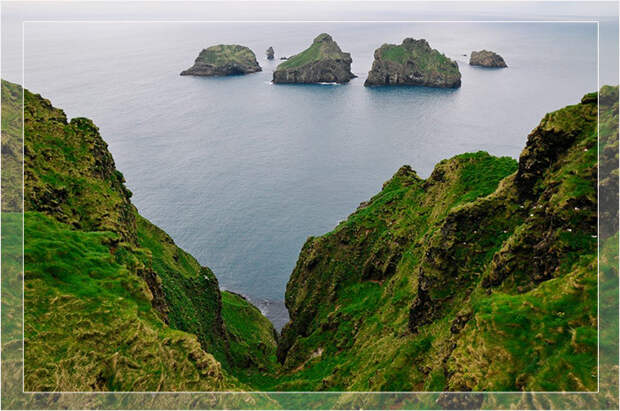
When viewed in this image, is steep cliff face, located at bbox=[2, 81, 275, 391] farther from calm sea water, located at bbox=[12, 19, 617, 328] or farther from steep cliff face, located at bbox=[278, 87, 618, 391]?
calm sea water, located at bbox=[12, 19, 617, 328]

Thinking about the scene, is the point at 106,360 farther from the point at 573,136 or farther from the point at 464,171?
the point at 464,171

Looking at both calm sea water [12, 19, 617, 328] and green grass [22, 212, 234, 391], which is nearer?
green grass [22, 212, 234, 391]

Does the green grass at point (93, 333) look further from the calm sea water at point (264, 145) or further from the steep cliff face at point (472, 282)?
the calm sea water at point (264, 145)

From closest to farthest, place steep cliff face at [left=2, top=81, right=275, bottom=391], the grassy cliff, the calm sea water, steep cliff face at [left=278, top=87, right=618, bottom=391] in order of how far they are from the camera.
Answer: steep cliff face at [left=278, top=87, right=618, bottom=391] < the grassy cliff < steep cliff face at [left=2, top=81, right=275, bottom=391] < the calm sea water

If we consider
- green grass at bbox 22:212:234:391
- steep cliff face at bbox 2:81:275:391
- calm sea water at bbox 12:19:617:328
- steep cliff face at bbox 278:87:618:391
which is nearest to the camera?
steep cliff face at bbox 278:87:618:391

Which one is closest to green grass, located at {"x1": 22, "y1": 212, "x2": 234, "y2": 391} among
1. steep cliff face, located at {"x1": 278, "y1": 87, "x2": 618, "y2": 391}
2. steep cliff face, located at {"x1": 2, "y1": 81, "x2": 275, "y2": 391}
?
steep cliff face, located at {"x1": 2, "y1": 81, "x2": 275, "y2": 391}
